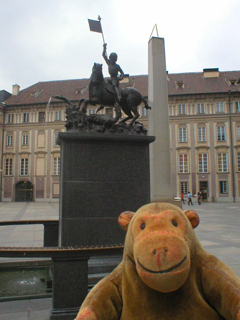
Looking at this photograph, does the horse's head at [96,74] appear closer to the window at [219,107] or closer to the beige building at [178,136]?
the beige building at [178,136]

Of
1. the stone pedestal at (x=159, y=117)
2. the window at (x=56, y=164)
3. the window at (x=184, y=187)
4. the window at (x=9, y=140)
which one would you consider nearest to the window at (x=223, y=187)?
the window at (x=184, y=187)

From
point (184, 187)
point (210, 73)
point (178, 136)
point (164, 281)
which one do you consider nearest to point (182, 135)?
point (178, 136)

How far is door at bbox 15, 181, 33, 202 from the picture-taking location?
46844mm

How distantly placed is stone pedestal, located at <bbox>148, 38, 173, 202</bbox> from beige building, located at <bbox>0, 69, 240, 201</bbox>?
3086 centimetres

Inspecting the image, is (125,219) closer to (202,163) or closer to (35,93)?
(202,163)

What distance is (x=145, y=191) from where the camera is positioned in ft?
17.4

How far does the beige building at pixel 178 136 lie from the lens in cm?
4344

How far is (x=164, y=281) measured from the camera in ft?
4.87

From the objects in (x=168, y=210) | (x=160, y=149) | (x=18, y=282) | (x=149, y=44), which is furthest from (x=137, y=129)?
(x=149, y=44)

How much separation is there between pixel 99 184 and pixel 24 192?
44.4 m

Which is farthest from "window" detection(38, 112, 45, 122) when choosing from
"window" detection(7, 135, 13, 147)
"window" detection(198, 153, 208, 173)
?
"window" detection(198, 153, 208, 173)

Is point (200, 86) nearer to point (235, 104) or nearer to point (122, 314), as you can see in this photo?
point (235, 104)

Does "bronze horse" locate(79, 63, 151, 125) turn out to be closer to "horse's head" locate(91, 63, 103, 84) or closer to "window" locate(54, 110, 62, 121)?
"horse's head" locate(91, 63, 103, 84)

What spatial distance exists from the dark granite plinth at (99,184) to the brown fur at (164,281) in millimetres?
3150
